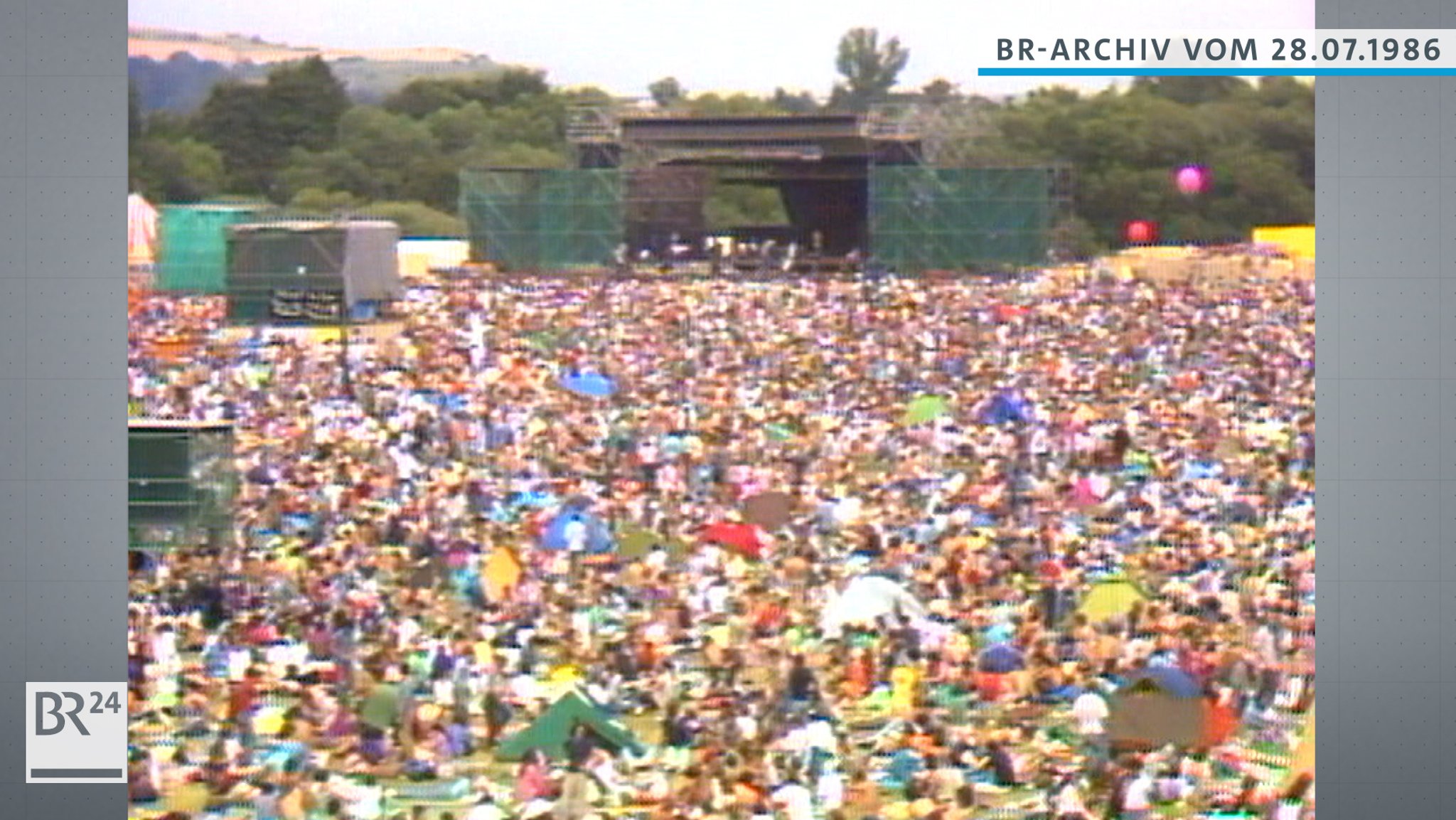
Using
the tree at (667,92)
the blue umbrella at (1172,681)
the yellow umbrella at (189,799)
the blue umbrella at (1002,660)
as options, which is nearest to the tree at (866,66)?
the tree at (667,92)

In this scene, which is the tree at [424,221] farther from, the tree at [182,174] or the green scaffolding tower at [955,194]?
the green scaffolding tower at [955,194]

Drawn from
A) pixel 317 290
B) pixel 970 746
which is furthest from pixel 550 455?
pixel 970 746

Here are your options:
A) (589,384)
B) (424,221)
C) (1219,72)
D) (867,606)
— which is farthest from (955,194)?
(1219,72)

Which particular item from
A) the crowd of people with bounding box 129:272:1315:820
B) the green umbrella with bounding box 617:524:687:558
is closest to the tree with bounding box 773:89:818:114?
the crowd of people with bounding box 129:272:1315:820

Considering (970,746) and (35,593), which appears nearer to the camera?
(35,593)

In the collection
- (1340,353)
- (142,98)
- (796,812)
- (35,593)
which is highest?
(142,98)

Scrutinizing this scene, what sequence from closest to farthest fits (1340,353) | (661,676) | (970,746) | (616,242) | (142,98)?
1. (1340,353)
2. (970,746)
3. (661,676)
4. (142,98)
5. (616,242)

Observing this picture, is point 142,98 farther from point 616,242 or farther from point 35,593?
point 35,593
